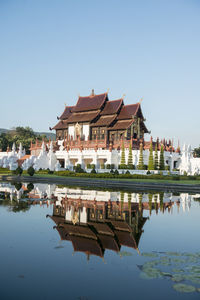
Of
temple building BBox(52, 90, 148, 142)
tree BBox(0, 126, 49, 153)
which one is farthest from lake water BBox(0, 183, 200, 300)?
tree BBox(0, 126, 49, 153)

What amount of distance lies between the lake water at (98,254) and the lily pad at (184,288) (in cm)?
2

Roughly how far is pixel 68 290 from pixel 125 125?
44.2m

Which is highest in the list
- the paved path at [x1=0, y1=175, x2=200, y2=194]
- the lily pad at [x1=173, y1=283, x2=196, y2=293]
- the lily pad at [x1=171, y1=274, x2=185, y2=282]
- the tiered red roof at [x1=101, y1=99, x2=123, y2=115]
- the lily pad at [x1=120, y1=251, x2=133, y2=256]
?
the tiered red roof at [x1=101, y1=99, x2=123, y2=115]

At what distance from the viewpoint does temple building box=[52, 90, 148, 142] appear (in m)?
50.2

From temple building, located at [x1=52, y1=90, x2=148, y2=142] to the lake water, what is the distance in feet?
118

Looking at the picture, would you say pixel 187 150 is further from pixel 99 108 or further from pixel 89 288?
pixel 89 288

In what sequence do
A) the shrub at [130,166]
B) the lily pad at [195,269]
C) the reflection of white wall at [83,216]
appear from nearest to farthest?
the lily pad at [195,269] < the reflection of white wall at [83,216] < the shrub at [130,166]

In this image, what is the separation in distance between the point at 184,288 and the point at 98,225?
568cm

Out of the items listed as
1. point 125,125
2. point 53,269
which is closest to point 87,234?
point 53,269

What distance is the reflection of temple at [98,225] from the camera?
909 centimetres

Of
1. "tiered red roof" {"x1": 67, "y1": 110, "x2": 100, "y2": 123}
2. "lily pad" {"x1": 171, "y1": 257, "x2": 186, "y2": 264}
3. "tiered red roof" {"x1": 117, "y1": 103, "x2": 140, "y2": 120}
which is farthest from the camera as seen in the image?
"tiered red roof" {"x1": 67, "y1": 110, "x2": 100, "y2": 123}

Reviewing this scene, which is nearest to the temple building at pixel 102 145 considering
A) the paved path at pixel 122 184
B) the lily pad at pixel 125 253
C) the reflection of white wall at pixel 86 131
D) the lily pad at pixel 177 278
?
the reflection of white wall at pixel 86 131

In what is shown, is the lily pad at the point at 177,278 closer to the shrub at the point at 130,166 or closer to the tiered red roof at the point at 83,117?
the shrub at the point at 130,166

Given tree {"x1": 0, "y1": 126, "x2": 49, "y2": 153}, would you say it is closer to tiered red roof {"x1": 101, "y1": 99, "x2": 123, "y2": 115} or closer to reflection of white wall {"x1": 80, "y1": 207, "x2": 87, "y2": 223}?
tiered red roof {"x1": 101, "y1": 99, "x2": 123, "y2": 115}
